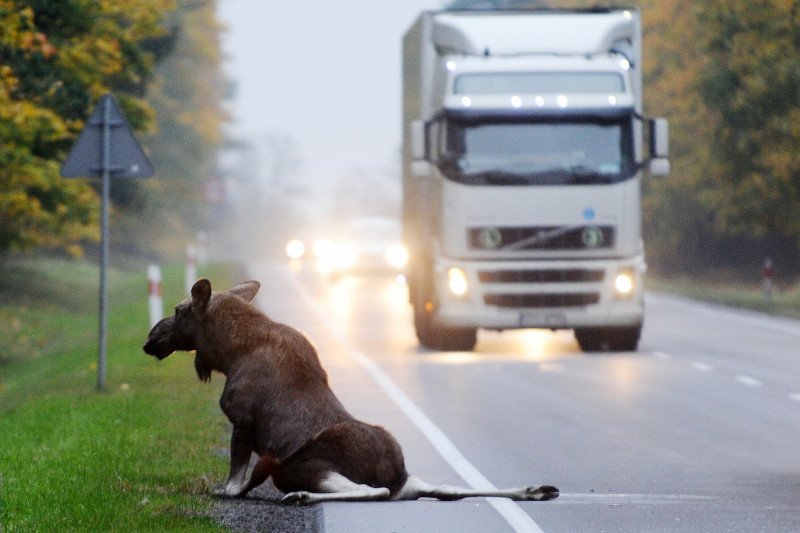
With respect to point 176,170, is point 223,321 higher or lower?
higher

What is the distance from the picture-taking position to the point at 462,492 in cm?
1035

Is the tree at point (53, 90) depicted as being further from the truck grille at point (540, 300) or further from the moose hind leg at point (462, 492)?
the moose hind leg at point (462, 492)

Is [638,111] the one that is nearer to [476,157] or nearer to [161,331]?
[476,157]

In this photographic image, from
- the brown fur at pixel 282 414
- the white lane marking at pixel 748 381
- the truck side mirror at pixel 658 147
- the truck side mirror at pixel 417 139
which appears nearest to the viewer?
the brown fur at pixel 282 414

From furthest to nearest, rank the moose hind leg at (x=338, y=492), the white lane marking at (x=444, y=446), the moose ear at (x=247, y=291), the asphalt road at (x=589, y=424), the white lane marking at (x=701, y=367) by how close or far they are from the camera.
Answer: the white lane marking at (x=701, y=367)
the moose ear at (x=247, y=291)
the asphalt road at (x=589, y=424)
the white lane marking at (x=444, y=446)
the moose hind leg at (x=338, y=492)

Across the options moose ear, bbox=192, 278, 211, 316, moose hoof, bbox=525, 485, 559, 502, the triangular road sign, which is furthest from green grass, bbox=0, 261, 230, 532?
the triangular road sign

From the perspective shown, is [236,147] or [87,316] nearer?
[87,316]

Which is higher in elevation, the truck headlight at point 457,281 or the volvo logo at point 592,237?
the volvo logo at point 592,237

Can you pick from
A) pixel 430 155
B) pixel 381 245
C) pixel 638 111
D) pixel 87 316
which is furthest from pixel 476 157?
pixel 381 245

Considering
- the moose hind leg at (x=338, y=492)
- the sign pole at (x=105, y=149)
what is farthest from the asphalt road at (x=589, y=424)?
the sign pole at (x=105, y=149)

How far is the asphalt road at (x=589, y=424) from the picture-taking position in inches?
394

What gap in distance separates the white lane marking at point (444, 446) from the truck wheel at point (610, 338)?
279 centimetres

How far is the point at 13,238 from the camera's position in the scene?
29.3 meters

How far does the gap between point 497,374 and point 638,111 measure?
4.36m
